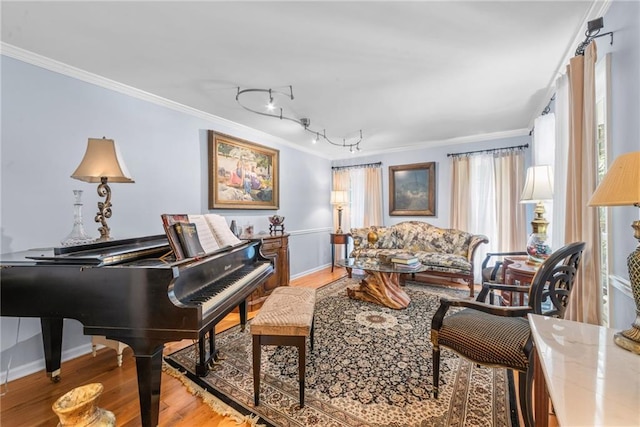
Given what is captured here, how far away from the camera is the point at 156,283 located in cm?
132

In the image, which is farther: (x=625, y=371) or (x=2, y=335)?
(x=2, y=335)

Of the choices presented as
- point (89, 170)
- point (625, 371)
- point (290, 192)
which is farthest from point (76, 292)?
point (290, 192)

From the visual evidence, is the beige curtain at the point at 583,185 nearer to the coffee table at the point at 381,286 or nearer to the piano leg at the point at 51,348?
the coffee table at the point at 381,286

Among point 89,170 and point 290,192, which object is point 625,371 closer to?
point 89,170

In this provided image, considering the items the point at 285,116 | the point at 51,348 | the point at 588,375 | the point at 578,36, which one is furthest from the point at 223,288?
the point at 578,36

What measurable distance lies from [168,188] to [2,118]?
1.28 metres

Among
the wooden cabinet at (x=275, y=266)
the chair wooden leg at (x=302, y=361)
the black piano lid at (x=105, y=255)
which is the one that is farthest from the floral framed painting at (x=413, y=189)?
the chair wooden leg at (x=302, y=361)

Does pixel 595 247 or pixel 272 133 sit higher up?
pixel 272 133

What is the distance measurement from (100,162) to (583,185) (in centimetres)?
327

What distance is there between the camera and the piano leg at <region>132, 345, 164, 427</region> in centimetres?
130

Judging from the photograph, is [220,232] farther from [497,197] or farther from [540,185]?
[497,197]

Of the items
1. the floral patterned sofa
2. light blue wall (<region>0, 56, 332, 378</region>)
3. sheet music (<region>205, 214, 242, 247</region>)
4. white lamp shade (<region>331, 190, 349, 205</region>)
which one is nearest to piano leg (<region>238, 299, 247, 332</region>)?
sheet music (<region>205, 214, 242, 247</region>)

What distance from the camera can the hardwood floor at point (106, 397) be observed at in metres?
1.58

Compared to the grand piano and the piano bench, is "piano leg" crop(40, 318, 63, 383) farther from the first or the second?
the piano bench
